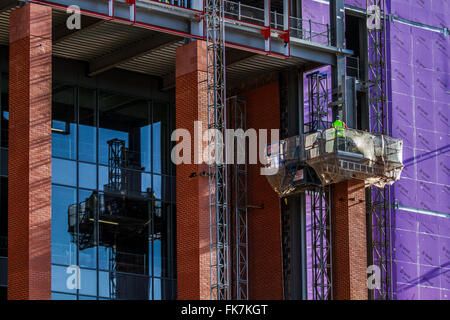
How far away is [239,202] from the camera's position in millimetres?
59531

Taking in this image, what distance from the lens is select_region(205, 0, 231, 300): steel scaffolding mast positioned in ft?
166

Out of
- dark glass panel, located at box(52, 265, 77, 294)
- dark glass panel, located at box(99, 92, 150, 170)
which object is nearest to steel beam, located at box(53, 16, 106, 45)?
dark glass panel, located at box(99, 92, 150, 170)

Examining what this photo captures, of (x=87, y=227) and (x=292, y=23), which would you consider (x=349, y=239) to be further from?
(x=87, y=227)

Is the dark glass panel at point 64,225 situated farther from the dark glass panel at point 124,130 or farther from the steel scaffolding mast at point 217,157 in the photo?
the steel scaffolding mast at point 217,157

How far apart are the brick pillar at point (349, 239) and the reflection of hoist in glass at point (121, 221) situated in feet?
27.7

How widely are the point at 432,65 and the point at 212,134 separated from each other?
15.8 meters

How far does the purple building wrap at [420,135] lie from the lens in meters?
59.1

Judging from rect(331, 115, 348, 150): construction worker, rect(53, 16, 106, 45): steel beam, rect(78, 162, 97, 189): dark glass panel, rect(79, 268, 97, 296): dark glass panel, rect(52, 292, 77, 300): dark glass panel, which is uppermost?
rect(53, 16, 106, 45): steel beam

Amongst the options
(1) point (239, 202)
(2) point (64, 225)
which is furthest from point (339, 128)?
(2) point (64, 225)

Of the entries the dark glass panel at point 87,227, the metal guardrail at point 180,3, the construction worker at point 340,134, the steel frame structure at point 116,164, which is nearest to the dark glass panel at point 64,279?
the dark glass panel at point 87,227

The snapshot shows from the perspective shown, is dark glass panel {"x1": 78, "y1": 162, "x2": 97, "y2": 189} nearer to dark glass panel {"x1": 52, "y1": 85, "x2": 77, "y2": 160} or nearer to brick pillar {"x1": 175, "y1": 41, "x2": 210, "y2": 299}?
dark glass panel {"x1": 52, "y1": 85, "x2": 77, "y2": 160}

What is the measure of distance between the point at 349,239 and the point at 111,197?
10956mm

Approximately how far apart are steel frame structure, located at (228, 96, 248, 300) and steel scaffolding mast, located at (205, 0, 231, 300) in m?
4.49
